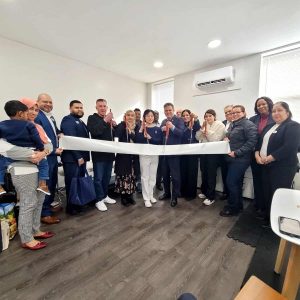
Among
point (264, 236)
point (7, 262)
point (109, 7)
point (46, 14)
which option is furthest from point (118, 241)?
point (46, 14)

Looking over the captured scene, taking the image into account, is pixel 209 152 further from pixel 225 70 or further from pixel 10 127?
pixel 10 127

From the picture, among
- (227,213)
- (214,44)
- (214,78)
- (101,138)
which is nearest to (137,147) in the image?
(101,138)

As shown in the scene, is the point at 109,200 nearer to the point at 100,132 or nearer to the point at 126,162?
the point at 126,162

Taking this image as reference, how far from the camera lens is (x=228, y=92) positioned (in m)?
3.81

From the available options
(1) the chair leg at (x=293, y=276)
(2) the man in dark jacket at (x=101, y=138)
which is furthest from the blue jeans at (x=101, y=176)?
(1) the chair leg at (x=293, y=276)

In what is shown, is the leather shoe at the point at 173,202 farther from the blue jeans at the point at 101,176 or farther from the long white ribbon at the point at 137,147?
the blue jeans at the point at 101,176

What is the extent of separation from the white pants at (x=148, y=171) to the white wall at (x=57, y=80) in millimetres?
2207

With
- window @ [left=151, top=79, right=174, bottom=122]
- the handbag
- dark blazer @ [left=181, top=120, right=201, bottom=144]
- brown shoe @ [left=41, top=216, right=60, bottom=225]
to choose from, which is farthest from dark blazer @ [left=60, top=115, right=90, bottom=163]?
window @ [left=151, top=79, right=174, bottom=122]

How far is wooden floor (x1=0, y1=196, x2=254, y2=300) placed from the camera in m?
1.33

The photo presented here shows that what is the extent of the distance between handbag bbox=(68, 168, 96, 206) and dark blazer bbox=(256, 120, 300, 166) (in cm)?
230

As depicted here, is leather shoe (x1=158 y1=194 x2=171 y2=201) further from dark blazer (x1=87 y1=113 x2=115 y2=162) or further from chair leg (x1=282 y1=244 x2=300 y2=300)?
chair leg (x1=282 y1=244 x2=300 y2=300)

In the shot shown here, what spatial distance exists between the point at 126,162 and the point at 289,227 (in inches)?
79.2

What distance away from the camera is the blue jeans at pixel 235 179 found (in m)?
2.37

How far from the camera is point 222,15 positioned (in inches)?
90.4
